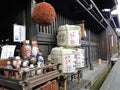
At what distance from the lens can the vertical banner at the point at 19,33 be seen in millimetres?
2525

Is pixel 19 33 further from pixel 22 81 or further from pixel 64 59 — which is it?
pixel 22 81

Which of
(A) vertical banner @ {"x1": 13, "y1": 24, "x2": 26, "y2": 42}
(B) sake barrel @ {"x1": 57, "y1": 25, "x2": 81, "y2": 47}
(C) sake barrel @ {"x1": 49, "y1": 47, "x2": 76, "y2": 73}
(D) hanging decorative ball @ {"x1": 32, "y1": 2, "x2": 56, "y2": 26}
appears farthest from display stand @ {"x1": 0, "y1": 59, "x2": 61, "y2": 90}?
(B) sake barrel @ {"x1": 57, "y1": 25, "x2": 81, "y2": 47}

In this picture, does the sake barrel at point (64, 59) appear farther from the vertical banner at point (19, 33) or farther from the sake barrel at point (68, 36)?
the vertical banner at point (19, 33)

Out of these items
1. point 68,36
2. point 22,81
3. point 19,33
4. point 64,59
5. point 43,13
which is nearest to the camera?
point 22,81

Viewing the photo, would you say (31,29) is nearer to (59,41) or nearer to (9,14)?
(9,14)

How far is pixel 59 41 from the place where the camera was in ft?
11.3

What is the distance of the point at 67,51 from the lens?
3062mm

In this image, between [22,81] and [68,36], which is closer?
[22,81]

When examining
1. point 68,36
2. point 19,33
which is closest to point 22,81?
point 19,33

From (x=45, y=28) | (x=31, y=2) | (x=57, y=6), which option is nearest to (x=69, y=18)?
(x=57, y=6)

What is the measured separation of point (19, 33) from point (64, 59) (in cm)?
92

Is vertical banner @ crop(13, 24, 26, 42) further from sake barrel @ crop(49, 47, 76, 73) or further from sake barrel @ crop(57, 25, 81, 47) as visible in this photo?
sake barrel @ crop(57, 25, 81, 47)

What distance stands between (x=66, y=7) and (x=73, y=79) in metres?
1.98

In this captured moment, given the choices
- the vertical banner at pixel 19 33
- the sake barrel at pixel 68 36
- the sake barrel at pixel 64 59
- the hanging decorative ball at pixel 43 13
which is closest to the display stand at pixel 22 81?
A: the vertical banner at pixel 19 33
